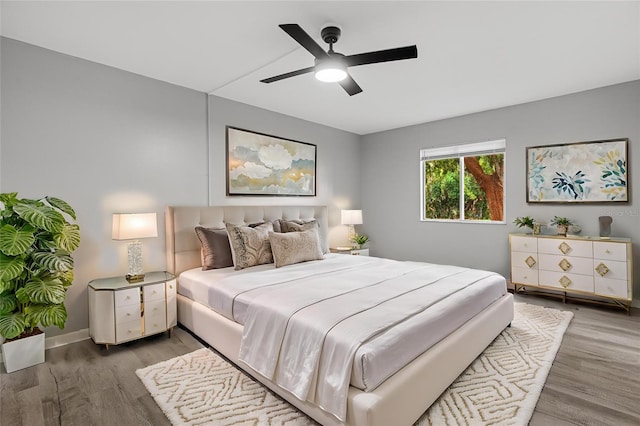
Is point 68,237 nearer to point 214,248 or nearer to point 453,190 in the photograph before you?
point 214,248

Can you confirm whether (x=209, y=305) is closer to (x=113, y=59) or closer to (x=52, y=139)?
(x=52, y=139)

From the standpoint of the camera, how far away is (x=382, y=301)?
2195 mm

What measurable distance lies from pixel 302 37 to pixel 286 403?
91.1 inches

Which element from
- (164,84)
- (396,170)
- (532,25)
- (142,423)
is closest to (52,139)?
(164,84)

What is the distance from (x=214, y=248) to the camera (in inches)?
132

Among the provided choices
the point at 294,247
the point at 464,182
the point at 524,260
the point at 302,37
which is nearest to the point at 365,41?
the point at 302,37

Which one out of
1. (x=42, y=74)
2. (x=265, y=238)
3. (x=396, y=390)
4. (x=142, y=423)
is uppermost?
(x=42, y=74)

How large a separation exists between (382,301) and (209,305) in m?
1.52

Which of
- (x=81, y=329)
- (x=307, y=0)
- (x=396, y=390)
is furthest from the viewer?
(x=81, y=329)

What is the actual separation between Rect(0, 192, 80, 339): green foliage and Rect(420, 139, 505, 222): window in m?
4.79

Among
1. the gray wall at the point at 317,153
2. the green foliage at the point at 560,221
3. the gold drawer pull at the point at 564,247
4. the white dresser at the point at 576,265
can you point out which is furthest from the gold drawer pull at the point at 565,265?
the gray wall at the point at 317,153

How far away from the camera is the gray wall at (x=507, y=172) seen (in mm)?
3754

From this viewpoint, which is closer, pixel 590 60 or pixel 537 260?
pixel 590 60

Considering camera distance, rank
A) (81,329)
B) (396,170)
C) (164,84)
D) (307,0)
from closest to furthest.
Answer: (307,0) < (81,329) < (164,84) < (396,170)
